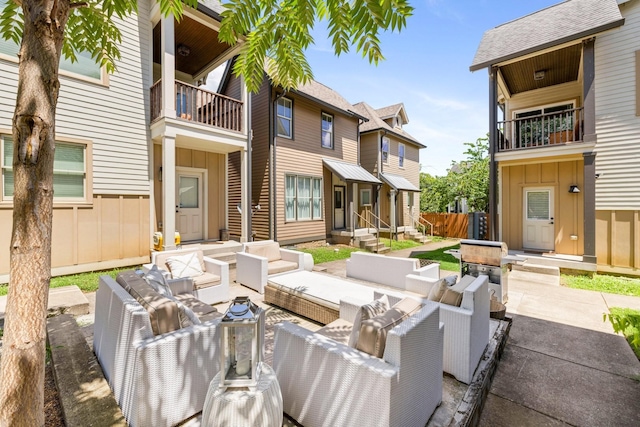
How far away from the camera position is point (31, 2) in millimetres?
1554

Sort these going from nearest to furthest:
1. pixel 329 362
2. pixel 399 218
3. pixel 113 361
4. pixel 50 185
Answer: pixel 50 185 → pixel 329 362 → pixel 113 361 → pixel 399 218

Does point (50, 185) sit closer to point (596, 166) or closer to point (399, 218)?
point (596, 166)

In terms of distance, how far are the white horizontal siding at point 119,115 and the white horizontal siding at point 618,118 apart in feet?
42.1

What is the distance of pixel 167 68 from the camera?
7578 mm

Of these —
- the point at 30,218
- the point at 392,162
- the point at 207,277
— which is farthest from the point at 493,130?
the point at 30,218

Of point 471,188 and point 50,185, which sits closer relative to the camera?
point 50,185

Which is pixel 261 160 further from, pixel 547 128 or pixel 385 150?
pixel 547 128

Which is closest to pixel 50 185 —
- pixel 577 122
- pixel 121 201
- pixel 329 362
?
pixel 329 362

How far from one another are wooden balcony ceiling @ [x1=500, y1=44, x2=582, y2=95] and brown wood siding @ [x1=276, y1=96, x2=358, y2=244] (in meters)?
7.22

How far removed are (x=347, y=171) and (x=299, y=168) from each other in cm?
252

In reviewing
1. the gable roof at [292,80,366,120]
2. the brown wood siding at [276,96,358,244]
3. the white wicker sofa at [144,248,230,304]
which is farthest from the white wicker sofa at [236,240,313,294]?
the gable roof at [292,80,366,120]

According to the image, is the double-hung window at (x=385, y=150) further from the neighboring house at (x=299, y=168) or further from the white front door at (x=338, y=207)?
the white front door at (x=338, y=207)

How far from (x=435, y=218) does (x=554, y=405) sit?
17344mm

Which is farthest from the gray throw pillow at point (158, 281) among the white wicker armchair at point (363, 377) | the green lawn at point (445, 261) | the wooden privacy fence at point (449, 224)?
the wooden privacy fence at point (449, 224)
